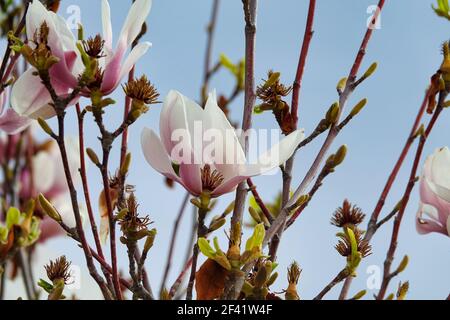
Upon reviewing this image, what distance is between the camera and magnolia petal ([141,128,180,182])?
0.93 m

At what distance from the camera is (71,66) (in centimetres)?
96

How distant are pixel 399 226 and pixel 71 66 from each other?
1.98 ft

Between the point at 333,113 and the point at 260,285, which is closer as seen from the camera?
the point at 260,285

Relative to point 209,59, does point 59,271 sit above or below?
below

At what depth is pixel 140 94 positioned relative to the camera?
0.91m

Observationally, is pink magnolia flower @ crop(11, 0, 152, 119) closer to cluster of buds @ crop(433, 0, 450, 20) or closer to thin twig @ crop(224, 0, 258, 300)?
thin twig @ crop(224, 0, 258, 300)

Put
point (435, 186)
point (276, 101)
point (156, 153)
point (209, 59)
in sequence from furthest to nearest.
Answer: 1. point (209, 59)
2. point (435, 186)
3. point (276, 101)
4. point (156, 153)

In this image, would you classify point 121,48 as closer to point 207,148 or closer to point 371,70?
point 207,148

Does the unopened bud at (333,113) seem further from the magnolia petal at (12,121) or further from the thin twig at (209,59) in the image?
the thin twig at (209,59)

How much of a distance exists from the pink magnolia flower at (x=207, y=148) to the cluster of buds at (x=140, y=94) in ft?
0.08

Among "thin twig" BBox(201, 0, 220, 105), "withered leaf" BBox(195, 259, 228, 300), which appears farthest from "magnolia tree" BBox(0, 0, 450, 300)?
"thin twig" BBox(201, 0, 220, 105)

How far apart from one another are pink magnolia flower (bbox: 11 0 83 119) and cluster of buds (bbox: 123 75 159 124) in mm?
92

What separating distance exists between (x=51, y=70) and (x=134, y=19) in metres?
0.14

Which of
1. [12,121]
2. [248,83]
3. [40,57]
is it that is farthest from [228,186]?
[12,121]
